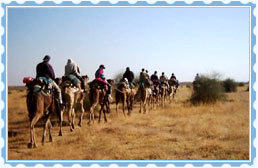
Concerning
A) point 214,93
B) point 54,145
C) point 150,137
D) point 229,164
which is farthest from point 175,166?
point 214,93

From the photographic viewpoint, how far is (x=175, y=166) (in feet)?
22.2

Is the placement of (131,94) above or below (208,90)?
below

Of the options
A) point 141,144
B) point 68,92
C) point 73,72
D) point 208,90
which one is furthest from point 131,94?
point 208,90

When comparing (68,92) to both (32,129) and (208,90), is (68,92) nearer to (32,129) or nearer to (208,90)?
(32,129)

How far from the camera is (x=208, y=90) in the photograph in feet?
81.9

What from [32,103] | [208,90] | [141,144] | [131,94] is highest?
[208,90]

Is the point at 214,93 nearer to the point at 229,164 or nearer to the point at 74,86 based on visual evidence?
the point at 74,86

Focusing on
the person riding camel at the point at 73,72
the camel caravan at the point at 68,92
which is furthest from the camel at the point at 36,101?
the person riding camel at the point at 73,72

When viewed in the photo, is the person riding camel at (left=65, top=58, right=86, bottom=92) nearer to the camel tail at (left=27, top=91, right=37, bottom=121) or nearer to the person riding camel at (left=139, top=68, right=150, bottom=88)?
the camel tail at (left=27, top=91, right=37, bottom=121)

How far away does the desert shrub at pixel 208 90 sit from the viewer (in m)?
24.9

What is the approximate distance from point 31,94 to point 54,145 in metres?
2.10

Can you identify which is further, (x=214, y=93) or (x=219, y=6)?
(x=214, y=93)

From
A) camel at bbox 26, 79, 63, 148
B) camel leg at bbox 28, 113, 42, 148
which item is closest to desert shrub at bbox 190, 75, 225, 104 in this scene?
camel at bbox 26, 79, 63, 148

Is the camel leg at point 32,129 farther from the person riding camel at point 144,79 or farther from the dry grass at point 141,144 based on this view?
the person riding camel at point 144,79
